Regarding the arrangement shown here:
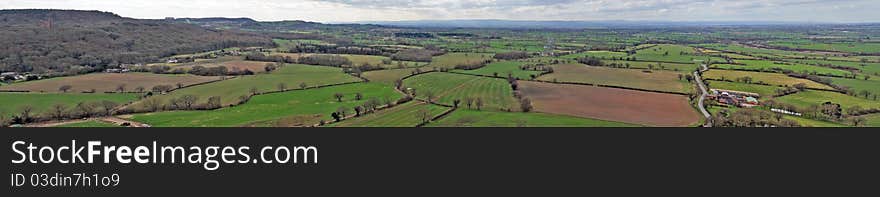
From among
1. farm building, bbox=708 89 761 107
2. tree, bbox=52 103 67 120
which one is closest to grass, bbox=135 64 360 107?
tree, bbox=52 103 67 120

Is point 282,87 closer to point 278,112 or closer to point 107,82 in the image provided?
point 278,112

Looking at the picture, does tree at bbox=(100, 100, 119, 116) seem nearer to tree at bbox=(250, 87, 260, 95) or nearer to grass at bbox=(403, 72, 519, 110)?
tree at bbox=(250, 87, 260, 95)

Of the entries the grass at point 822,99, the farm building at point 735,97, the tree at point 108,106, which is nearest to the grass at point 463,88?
the farm building at point 735,97

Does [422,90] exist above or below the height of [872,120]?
above

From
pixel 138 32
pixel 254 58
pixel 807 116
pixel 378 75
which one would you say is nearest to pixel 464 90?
pixel 378 75

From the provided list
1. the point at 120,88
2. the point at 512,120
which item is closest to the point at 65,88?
the point at 120,88

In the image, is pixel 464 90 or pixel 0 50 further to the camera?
pixel 0 50

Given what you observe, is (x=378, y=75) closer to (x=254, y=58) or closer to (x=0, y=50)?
(x=254, y=58)
